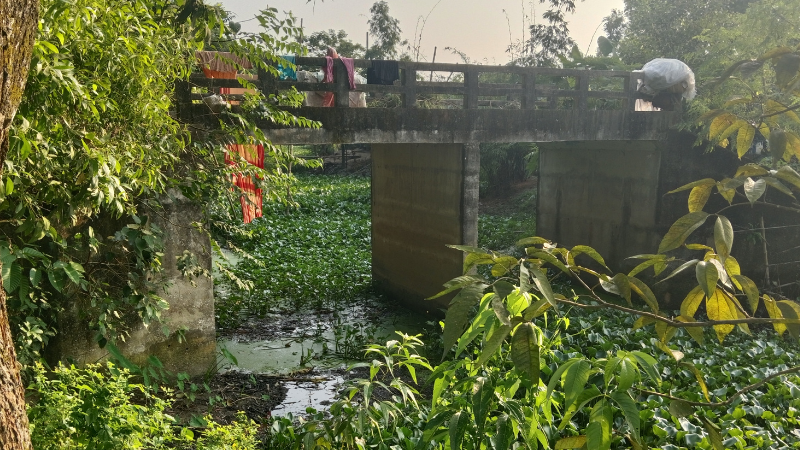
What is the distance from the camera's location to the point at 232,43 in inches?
247

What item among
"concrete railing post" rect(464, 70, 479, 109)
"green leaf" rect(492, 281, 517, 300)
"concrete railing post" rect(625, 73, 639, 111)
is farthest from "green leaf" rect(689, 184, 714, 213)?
"concrete railing post" rect(625, 73, 639, 111)

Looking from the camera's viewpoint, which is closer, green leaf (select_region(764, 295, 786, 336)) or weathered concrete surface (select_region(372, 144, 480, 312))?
→ green leaf (select_region(764, 295, 786, 336))

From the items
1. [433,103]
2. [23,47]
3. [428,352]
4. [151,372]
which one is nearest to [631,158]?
[433,103]

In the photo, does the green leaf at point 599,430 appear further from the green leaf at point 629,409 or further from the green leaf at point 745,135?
the green leaf at point 745,135

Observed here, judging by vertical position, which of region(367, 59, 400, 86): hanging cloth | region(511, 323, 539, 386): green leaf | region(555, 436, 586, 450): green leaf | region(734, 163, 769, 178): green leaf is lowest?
region(555, 436, 586, 450): green leaf

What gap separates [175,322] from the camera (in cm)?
693

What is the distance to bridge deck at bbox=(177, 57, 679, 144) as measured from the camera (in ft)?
24.8

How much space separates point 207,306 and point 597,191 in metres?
7.41

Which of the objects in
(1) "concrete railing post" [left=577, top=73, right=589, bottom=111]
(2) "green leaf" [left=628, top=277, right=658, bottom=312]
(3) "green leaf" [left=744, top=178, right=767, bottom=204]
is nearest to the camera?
(3) "green leaf" [left=744, top=178, right=767, bottom=204]

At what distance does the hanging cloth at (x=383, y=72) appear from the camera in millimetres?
8617

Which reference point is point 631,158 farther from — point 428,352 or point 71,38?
point 71,38

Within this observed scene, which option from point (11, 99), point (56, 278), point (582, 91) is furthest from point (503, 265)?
point (582, 91)

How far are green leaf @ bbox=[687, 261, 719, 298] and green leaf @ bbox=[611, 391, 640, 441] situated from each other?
1.02ft

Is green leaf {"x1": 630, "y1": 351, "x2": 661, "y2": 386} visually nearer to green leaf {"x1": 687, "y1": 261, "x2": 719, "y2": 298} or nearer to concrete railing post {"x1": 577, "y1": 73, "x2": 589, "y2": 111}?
green leaf {"x1": 687, "y1": 261, "x2": 719, "y2": 298}
